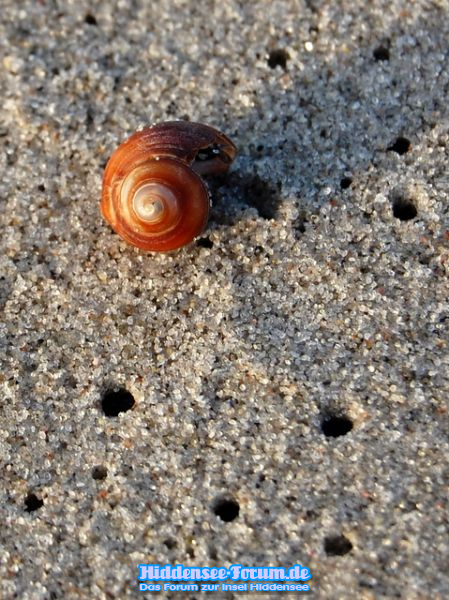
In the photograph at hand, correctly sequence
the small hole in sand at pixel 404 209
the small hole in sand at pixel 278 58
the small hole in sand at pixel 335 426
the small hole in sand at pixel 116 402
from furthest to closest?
the small hole in sand at pixel 278 58
the small hole in sand at pixel 404 209
the small hole in sand at pixel 116 402
the small hole in sand at pixel 335 426

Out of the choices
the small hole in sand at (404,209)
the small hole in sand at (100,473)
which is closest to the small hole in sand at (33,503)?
the small hole in sand at (100,473)

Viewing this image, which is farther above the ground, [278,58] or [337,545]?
[278,58]

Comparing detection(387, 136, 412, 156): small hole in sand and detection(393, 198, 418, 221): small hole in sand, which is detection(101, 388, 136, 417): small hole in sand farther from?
detection(387, 136, 412, 156): small hole in sand

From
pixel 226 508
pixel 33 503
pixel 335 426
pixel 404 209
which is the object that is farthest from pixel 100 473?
pixel 404 209

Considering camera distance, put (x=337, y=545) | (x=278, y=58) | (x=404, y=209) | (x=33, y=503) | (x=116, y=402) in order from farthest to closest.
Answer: (x=278, y=58), (x=404, y=209), (x=116, y=402), (x=33, y=503), (x=337, y=545)

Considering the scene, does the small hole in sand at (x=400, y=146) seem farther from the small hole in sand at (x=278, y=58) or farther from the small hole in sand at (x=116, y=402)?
the small hole in sand at (x=116, y=402)

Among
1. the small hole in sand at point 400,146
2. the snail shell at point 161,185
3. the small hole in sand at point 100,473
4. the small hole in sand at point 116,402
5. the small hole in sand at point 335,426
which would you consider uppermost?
the small hole in sand at point 400,146

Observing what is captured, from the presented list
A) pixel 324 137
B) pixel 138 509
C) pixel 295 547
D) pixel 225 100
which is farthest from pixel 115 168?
pixel 295 547

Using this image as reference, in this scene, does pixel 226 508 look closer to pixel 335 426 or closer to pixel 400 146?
pixel 335 426

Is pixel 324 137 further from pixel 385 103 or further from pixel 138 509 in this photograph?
pixel 138 509
